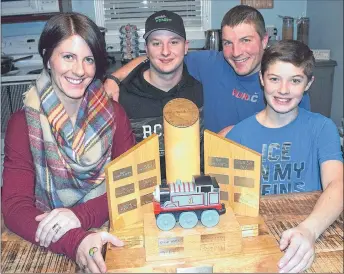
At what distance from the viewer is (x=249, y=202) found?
40.1 inches

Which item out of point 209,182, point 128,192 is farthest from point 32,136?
point 209,182

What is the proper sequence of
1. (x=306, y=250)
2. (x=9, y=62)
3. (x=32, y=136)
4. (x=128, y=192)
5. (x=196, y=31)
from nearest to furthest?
(x=306, y=250) → (x=128, y=192) → (x=32, y=136) → (x=9, y=62) → (x=196, y=31)

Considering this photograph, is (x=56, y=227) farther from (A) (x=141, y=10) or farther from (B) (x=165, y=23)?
(A) (x=141, y=10)

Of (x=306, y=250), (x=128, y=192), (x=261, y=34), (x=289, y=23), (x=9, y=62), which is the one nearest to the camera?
(x=306, y=250)

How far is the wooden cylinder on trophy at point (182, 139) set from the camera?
953 millimetres

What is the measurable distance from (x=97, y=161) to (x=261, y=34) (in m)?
0.97

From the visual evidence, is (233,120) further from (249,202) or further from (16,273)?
(16,273)

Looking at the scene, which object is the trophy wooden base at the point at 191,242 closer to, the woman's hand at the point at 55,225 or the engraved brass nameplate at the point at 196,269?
the engraved brass nameplate at the point at 196,269

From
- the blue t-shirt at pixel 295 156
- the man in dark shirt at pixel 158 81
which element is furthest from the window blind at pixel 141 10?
the blue t-shirt at pixel 295 156

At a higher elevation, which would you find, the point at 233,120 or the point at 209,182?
the point at 209,182

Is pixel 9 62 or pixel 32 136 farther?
pixel 9 62

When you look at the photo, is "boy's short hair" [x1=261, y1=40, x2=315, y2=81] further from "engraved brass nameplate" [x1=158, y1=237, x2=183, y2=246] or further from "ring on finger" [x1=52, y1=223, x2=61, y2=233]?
"ring on finger" [x1=52, y1=223, x2=61, y2=233]

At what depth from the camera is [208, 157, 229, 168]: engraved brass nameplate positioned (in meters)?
1.02

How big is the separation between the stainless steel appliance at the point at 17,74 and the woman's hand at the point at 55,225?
2.05 meters
